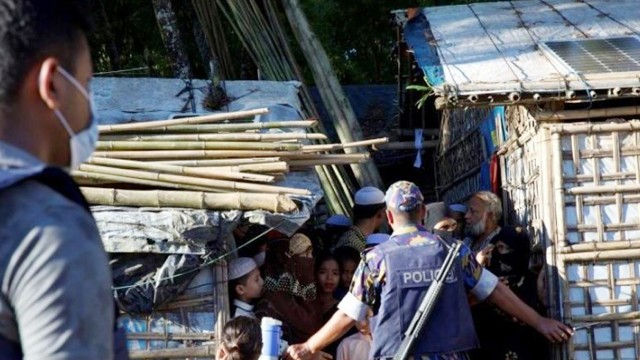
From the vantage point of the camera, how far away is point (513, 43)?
8.43 meters

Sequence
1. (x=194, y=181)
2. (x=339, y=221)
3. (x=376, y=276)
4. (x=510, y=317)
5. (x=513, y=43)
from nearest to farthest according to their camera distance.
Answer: (x=376, y=276) < (x=194, y=181) < (x=510, y=317) < (x=513, y=43) < (x=339, y=221)

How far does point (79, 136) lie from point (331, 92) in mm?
8254

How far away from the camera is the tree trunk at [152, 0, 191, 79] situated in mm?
11273

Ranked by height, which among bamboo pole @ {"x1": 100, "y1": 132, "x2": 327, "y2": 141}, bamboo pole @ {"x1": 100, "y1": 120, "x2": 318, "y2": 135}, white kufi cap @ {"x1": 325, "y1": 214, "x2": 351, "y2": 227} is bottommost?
white kufi cap @ {"x1": 325, "y1": 214, "x2": 351, "y2": 227}

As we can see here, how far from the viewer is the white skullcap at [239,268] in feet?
23.0

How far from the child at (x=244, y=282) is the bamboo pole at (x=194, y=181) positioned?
0.49m

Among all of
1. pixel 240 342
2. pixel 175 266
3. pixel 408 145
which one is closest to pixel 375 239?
pixel 175 266

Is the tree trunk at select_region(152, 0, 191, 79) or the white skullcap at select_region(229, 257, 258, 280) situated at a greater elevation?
the tree trunk at select_region(152, 0, 191, 79)

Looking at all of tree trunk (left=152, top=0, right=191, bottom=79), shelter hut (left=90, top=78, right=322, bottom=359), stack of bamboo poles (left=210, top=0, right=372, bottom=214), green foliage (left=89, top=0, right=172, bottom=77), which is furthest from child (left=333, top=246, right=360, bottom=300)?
green foliage (left=89, top=0, right=172, bottom=77)

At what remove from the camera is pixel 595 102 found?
7082 millimetres

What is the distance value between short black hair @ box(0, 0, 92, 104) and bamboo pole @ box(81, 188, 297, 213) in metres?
4.94

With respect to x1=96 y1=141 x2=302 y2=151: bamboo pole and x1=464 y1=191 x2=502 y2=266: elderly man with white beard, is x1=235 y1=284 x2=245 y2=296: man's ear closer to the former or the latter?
x1=96 y1=141 x2=302 y2=151: bamboo pole

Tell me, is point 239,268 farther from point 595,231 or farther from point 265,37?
point 265,37

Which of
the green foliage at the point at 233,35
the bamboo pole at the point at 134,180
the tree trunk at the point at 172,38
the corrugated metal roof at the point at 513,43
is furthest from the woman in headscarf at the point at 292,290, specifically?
the green foliage at the point at 233,35
